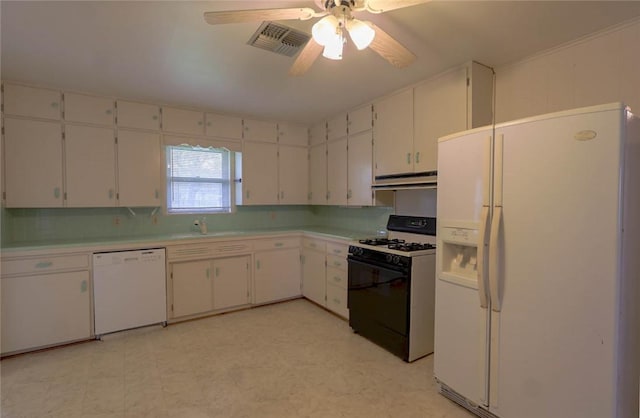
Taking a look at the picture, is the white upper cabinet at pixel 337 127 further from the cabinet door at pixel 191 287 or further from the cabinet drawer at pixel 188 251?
the cabinet door at pixel 191 287

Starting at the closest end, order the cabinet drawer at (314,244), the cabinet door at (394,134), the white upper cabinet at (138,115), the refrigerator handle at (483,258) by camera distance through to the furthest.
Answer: the refrigerator handle at (483,258), the cabinet door at (394,134), the white upper cabinet at (138,115), the cabinet drawer at (314,244)

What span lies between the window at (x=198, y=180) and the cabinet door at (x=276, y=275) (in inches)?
37.4

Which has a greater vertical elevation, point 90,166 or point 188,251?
point 90,166

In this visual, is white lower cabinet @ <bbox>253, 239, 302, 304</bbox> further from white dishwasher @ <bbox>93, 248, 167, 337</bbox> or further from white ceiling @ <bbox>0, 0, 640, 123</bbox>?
white ceiling @ <bbox>0, 0, 640, 123</bbox>

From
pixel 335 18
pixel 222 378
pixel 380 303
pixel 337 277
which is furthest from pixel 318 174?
pixel 335 18

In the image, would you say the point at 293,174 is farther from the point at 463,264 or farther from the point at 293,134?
the point at 463,264

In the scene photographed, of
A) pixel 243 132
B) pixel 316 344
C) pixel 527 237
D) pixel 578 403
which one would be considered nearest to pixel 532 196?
pixel 527 237

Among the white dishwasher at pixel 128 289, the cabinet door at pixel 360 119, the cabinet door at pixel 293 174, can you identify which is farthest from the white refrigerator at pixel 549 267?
the white dishwasher at pixel 128 289

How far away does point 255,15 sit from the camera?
1.41 metres

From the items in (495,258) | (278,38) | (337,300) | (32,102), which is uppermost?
(278,38)

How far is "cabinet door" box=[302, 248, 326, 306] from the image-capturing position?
3.77m

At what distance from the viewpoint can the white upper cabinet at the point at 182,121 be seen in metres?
3.60

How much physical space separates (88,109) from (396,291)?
3.59 m

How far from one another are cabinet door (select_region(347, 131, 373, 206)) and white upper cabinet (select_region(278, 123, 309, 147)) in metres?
1.03
